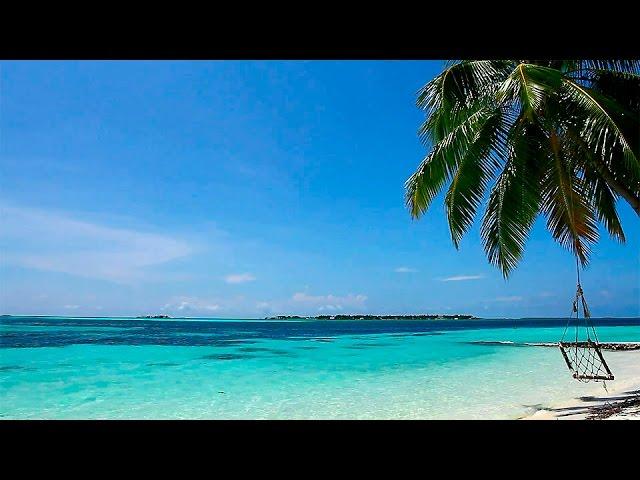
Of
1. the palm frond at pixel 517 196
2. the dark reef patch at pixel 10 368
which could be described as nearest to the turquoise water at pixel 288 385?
the dark reef patch at pixel 10 368

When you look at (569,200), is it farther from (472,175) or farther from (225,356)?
(225,356)

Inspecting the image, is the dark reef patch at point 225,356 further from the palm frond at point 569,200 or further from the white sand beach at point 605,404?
the palm frond at point 569,200

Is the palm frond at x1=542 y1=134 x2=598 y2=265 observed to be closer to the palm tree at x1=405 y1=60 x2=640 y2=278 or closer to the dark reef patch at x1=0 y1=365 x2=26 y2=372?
the palm tree at x1=405 y1=60 x2=640 y2=278

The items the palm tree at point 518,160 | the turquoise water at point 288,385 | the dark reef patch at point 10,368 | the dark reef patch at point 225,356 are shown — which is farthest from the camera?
the dark reef patch at point 225,356

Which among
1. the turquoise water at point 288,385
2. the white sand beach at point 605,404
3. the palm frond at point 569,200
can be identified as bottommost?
the turquoise water at point 288,385

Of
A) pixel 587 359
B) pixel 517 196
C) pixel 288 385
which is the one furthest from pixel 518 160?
pixel 288 385

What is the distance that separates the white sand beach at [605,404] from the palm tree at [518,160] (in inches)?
68.4

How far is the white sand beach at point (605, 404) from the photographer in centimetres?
523

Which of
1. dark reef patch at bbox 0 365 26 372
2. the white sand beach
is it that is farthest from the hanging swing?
dark reef patch at bbox 0 365 26 372

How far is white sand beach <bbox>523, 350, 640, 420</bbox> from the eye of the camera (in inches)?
206
